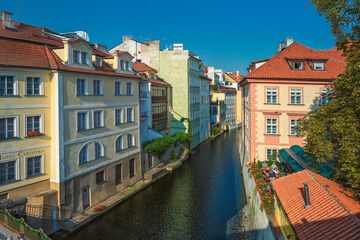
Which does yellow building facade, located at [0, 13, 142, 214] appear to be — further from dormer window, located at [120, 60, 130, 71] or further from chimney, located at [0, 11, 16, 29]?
chimney, located at [0, 11, 16, 29]

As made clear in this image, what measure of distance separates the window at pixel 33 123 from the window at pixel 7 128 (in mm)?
935

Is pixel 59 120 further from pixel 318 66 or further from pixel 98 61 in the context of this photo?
pixel 318 66

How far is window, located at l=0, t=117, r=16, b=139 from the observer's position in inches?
710

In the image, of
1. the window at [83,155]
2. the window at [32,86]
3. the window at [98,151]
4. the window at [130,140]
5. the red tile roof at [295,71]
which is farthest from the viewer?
the window at [130,140]

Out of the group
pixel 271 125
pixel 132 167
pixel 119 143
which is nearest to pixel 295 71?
pixel 271 125

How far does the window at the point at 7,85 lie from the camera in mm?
17950

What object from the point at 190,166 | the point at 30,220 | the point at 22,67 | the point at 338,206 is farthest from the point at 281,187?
the point at 190,166

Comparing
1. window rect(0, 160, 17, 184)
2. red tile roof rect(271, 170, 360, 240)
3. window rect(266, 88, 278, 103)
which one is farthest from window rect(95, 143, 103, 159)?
window rect(266, 88, 278, 103)

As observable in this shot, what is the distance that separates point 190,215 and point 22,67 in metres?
17.1

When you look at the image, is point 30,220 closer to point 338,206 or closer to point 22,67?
point 22,67

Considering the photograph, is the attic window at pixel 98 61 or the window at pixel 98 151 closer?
the window at pixel 98 151

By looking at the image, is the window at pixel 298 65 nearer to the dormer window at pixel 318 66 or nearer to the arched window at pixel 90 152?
the dormer window at pixel 318 66

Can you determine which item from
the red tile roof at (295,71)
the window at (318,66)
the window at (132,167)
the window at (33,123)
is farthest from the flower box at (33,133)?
the window at (318,66)

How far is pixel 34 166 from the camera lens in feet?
65.0
